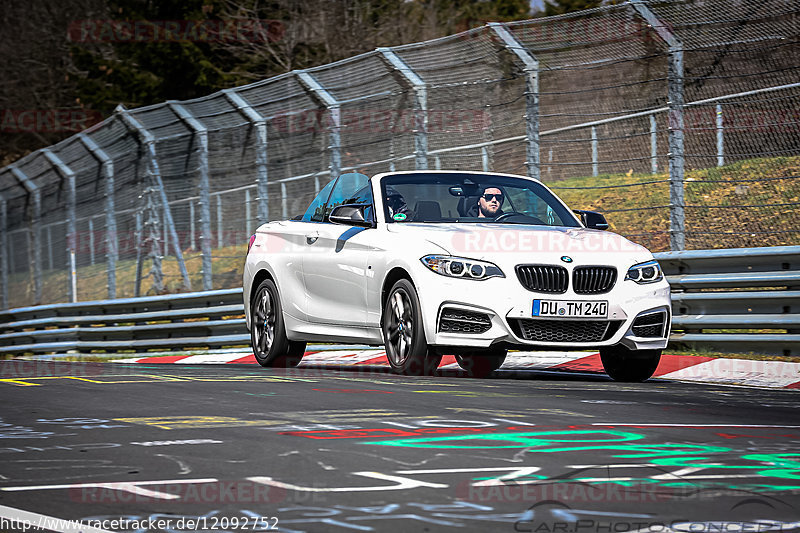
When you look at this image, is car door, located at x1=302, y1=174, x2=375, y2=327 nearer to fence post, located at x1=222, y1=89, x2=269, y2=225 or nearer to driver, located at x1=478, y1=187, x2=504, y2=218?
driver, located at x1=478, y1=187, x2=504, y2=218

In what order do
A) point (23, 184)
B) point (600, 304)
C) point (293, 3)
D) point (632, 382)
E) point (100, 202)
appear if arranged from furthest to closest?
point (293, 3)
point (23, 184)
point (100, 202)
point (632, 382)
point (600, 304)

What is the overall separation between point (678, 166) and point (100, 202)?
41.8ft

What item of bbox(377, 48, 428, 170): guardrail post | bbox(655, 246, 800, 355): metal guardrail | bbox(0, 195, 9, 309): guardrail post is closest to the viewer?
bbox(655, 246, 800, 355): metal guardrail

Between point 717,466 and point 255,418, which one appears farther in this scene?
point 255,418

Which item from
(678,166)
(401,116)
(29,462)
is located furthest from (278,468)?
(401,116)

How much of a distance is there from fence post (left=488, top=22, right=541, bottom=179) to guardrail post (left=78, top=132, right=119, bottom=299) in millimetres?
9209

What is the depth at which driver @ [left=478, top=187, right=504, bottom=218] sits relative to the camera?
1096cm

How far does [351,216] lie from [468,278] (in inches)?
55.4

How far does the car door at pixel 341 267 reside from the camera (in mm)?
10766

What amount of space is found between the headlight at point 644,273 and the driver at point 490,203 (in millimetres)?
1337

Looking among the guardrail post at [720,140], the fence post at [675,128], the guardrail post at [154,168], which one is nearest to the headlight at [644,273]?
the fence post at [675,128]

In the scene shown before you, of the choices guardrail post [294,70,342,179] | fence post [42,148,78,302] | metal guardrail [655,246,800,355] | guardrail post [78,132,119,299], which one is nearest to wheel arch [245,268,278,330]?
guardrail post [294,70,342,179]

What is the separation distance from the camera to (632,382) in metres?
10.4

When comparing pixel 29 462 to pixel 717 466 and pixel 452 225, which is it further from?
pixel 452 225
